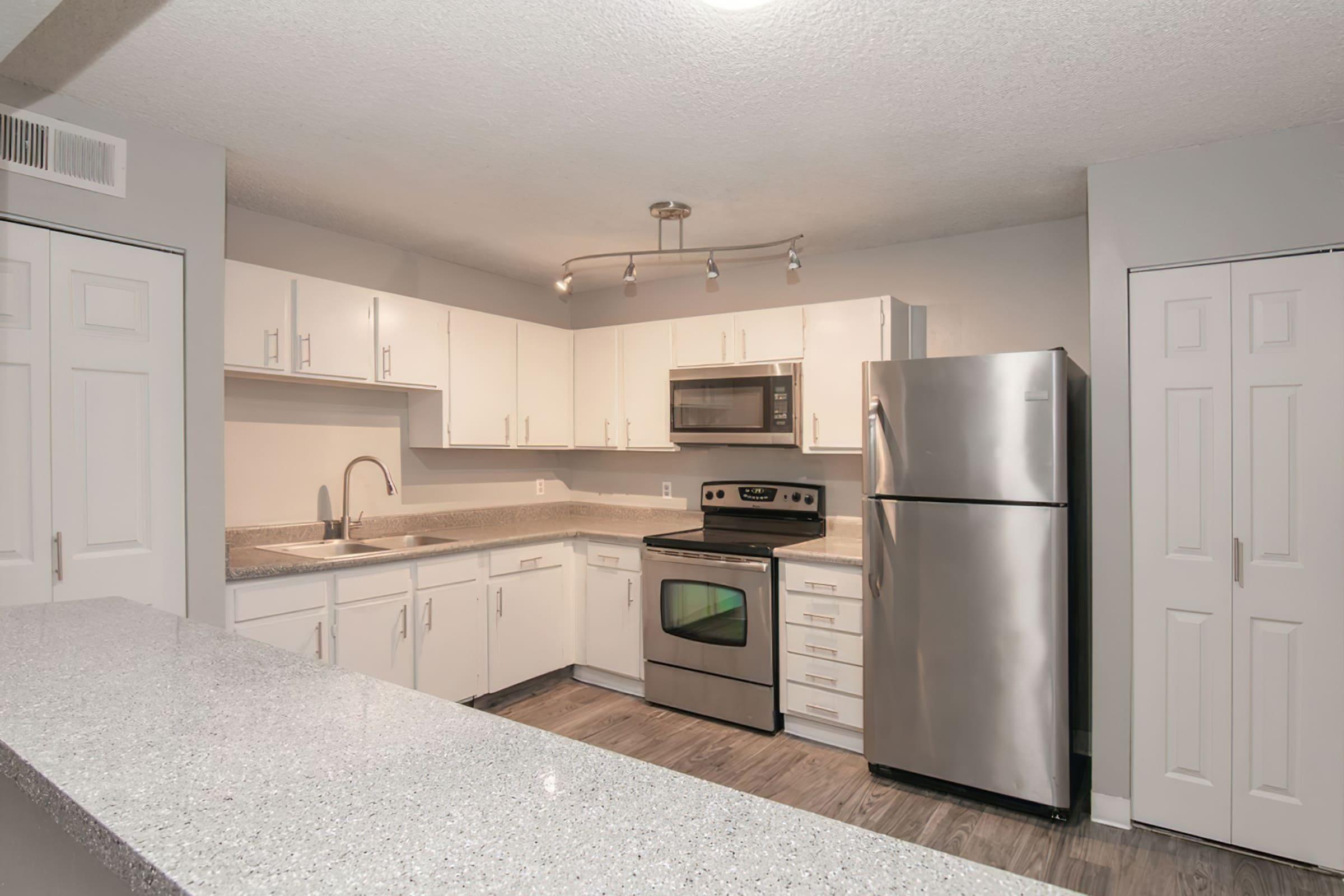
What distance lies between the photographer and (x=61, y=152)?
2.25 metres

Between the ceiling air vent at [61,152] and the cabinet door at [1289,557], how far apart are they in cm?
367

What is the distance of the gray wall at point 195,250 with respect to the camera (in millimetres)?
2408

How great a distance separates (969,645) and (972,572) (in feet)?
0.89

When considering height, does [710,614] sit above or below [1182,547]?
below

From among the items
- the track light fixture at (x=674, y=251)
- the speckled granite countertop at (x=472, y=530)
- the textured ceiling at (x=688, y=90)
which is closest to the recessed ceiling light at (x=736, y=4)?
the textured ceiling at (x=688, y=90)

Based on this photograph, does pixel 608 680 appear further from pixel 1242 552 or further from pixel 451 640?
pixel 1242 552

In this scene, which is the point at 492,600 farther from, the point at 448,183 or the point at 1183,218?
the point at 1183,218

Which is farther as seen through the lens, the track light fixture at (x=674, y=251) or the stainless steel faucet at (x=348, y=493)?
the stainless steel faucet at (x=348, y=493)

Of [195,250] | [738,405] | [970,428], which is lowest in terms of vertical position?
[970,428]

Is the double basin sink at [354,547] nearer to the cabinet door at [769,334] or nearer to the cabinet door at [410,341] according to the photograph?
the cabinet door at [410,341]

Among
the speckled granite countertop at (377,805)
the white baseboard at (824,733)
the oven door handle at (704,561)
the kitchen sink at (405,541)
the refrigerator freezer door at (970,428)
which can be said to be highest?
the refrigerator freezer door at (970,428)

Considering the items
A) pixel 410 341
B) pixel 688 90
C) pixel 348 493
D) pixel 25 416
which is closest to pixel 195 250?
pixel 25 416

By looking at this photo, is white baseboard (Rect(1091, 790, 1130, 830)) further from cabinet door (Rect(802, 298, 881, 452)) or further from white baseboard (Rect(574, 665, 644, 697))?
white baseboard (Rect(574, 665, 644, 697))

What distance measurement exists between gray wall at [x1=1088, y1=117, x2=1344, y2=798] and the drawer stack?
0.91m
